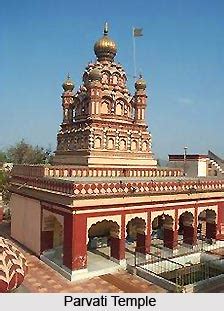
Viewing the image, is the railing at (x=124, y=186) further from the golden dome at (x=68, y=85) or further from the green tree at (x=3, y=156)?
the green tree at (x=3, y=156)

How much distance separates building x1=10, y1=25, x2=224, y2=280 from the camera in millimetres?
5785

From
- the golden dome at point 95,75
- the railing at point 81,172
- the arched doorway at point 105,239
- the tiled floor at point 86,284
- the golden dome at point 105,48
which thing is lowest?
the tiled floor at point 86,284

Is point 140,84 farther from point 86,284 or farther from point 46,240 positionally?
point 86,284

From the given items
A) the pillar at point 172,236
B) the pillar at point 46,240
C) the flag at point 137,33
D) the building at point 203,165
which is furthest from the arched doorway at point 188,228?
the building at point 203,165

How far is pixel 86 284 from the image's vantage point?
5375mm

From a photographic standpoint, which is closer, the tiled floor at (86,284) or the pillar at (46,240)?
the tiled floor at (86,284)

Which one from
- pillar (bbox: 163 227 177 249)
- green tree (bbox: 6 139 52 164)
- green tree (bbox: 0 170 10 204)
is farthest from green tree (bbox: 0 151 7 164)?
pillar (bbox: 163 227 177 249)

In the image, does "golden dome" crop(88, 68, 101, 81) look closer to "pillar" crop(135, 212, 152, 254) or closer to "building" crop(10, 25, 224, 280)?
"building" crop(10, 25, 224, 280)

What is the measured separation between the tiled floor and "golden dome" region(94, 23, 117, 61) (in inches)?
222

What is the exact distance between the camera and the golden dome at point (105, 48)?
936 centimetres

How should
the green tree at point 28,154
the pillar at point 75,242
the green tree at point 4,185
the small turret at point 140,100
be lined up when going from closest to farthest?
the pillar at point 75,242, the small turret at point 140,100, the green tree at point 4,185, the green tree at point 28,154

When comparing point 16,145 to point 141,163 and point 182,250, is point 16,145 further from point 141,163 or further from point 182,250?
point 182,250

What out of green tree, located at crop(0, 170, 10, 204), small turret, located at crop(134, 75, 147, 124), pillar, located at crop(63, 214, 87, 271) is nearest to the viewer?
pillar, located at crop(63, 214, 87, 271)

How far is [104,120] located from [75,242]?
3.51 m
